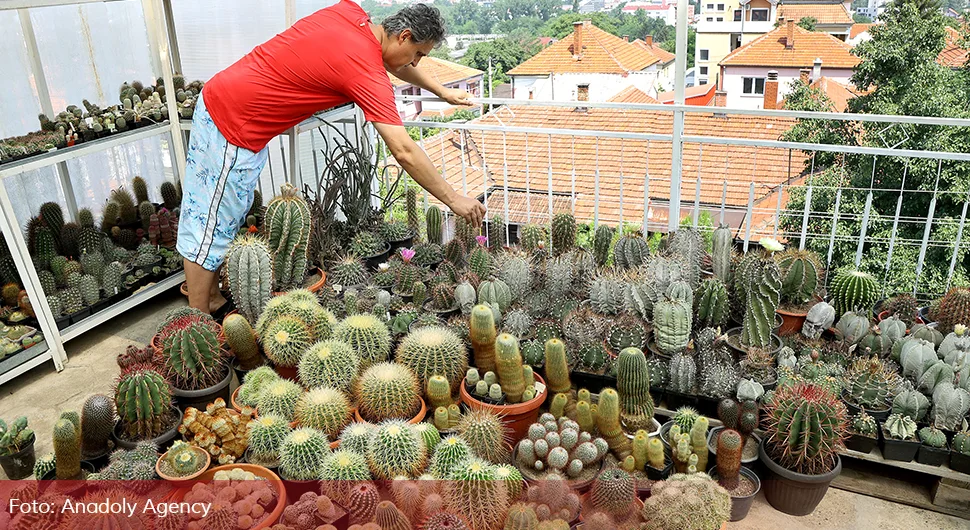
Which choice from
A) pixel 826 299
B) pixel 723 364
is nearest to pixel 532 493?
pixel 723 364

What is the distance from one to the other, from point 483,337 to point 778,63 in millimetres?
19432

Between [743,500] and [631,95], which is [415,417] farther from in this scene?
[631,95]

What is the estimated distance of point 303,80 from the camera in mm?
3078

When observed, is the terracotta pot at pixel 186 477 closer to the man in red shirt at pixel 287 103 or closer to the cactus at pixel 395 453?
the cactus at pixel 395 453

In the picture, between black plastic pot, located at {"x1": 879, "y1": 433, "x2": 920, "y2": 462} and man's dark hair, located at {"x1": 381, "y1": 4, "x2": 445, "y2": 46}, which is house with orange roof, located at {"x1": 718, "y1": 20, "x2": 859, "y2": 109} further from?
black plastic pot, located at {"x1": 879, "y1": 433, "x2": 920, "y2": 462}

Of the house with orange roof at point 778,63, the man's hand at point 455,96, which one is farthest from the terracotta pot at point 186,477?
the house with orange roof at point 778,63

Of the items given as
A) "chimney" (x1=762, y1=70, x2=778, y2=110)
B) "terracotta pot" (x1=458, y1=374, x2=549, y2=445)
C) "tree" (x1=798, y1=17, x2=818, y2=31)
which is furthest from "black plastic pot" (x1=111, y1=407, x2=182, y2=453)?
"tree" (x1=798, y1=17, x2=818, y2=31)

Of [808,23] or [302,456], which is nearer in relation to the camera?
[302,456]

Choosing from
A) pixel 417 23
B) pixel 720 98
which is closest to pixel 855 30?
pixel 720 98

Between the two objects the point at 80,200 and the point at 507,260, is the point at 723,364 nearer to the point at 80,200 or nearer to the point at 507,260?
the point at 507,260

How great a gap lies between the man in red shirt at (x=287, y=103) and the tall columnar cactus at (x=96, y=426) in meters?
1.00

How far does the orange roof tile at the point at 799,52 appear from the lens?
18.6 metres

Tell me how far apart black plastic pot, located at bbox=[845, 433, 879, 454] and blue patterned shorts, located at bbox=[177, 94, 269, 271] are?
8.96 feet

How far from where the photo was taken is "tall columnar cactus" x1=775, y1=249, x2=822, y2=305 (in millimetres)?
3031
